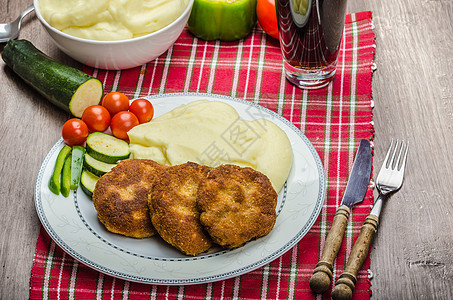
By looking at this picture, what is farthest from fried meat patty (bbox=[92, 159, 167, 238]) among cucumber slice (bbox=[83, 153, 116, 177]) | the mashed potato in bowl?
the mashed potato in bowl

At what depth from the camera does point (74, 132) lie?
3.84m

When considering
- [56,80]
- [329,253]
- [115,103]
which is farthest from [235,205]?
[56,80]

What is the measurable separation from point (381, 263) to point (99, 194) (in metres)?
1.73

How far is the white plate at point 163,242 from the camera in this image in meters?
3.06

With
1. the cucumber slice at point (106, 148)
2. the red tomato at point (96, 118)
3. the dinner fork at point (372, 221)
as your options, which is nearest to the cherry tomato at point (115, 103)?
the red tomato at point (96, 118)

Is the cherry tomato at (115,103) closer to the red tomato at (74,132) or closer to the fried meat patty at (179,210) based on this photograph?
the red tomato at (74,132)

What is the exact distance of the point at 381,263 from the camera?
10.9 ft

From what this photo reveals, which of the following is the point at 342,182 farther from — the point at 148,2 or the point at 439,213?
the point at 148,2

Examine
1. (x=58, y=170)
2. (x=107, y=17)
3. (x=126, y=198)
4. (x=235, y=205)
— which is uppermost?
(x=107, y=17)

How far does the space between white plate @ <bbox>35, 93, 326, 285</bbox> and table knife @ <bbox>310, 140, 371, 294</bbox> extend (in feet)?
0.48

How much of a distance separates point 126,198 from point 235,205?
66 centimetres

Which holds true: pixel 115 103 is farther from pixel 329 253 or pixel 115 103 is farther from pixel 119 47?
pixel 329 253

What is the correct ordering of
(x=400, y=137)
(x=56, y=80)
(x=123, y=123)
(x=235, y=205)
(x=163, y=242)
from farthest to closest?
(x=56, y=80)
(x=400, y=137)
(x=123, y=123)
(x=163, y=242)
(x=235, y=205)

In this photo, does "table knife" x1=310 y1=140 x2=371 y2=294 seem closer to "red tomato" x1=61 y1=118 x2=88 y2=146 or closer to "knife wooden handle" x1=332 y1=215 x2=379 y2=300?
"knife wooden handle" x1=332 y1=215 x2=379 y2=300
